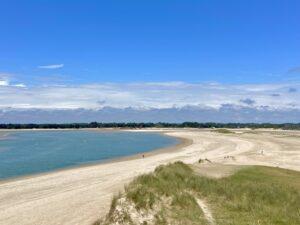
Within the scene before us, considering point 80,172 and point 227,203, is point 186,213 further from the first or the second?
point 80,172

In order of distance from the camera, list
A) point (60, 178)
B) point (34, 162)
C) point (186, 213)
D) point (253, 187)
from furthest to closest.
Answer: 1. point (34, 162)
2. point (60, 178)
3. point (253, 187)
4. point (186, 213)

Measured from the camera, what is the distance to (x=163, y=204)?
20.9 m

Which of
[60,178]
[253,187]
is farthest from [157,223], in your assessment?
[60,178]

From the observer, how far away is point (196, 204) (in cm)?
2167

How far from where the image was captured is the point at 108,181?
38312mm

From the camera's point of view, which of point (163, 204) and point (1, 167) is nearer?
point (163, 204)

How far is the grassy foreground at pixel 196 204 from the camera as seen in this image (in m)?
18.8

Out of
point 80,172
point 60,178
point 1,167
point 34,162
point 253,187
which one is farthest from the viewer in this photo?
point 34,162

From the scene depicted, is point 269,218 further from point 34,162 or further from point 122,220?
point 34,162

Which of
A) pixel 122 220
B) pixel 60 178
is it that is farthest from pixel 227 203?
pixel 60 178

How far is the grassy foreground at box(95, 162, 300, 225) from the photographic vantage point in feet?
61.8

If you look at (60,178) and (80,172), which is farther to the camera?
(80,172)

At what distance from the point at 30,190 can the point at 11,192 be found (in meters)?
1.38

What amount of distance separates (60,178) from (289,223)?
27.7 m
